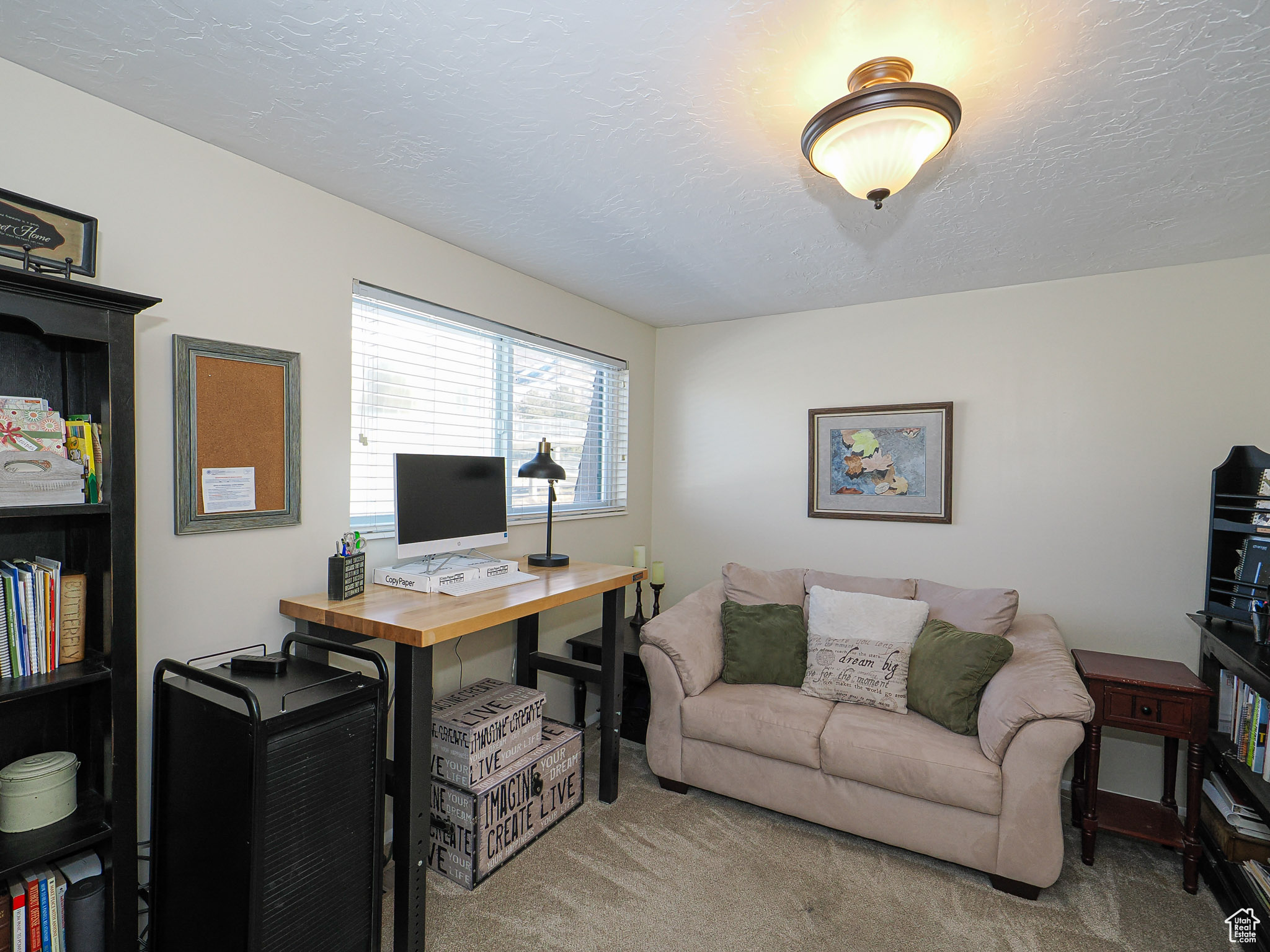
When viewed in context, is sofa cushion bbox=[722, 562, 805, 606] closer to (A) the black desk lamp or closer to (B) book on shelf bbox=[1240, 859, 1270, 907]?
(A) the black desk lamp

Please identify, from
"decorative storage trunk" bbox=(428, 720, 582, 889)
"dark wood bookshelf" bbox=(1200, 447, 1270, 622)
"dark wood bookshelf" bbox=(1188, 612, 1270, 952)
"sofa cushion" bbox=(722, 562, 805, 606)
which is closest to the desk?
"decorative storage trunk" bbox=(428, 720, 582, 889)

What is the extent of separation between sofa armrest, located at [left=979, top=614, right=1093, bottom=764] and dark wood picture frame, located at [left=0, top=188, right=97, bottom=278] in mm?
3012

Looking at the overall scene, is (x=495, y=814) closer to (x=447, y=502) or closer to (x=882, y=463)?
(x=447, y=502)

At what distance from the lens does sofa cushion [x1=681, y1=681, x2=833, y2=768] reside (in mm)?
2471

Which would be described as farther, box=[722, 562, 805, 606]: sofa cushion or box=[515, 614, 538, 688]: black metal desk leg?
box=[722, 562, 805, 606]: sofa cushion

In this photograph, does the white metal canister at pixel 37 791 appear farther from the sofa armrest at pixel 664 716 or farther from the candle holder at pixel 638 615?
the candle holder at pixel 638 615

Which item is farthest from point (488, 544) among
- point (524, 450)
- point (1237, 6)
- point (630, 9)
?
point (1237, 6)

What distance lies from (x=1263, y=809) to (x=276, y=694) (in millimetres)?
2875

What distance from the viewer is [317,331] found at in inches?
86.6

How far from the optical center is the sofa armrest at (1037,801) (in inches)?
82.0

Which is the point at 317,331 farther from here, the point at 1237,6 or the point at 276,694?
the point at 1237,6

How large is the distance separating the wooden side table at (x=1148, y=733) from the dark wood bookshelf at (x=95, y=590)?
2.95 m

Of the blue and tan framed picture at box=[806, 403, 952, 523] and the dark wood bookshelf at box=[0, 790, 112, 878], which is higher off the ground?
the blue and tan framed picture at box=[806, 403, 952, 523]

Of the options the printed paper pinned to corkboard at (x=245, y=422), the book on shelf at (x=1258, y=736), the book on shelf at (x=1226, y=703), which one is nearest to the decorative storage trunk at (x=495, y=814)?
the printed paper pinned to corkboard at (x=245, y=422)
